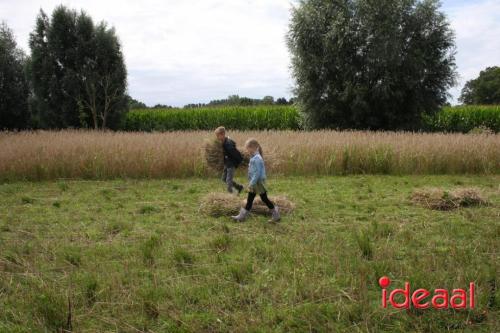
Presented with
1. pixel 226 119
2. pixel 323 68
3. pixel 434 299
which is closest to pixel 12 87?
pixel 226 119

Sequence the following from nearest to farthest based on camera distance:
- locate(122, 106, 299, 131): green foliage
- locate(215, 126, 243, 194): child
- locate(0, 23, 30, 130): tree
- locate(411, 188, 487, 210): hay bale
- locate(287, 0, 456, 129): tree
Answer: locate(411, 188, 487, 210): hay bale, locate(215, 126, 243, 194): child, locate(287, 0, 456, 129): tree, locate(0, 23, 30, 130): tree, locate(122, 106, 299, 131): green foliage

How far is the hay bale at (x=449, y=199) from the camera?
24.5 ft

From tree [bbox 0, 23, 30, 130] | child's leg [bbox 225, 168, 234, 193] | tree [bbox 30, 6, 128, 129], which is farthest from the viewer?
tree [bbox 0, 23, 30, 130]

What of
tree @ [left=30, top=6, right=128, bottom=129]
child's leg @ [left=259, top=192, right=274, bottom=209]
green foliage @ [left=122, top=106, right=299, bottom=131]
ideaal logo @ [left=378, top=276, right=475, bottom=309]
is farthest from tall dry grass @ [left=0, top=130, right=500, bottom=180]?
green foliage @ [left=122, top=106, right=299, bottom=131]

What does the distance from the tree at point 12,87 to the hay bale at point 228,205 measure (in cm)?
2306

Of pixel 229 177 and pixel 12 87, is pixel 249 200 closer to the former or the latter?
pixel 229 177

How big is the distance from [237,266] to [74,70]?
77.9ft

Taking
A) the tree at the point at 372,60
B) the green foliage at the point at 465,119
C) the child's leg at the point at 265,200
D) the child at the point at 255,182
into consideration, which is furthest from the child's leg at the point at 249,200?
the green foliage at the point at 465,119

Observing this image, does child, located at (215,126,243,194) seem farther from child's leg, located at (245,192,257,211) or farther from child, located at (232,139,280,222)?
child's leg, located at (245,192,257,211)

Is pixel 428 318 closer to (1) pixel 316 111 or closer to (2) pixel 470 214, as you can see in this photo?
(2) pixel 470 214

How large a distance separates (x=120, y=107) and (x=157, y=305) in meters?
23.3

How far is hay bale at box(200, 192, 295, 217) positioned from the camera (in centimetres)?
725

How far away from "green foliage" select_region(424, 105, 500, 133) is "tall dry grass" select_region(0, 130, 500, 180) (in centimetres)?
1589

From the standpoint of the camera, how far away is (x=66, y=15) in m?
25.0
